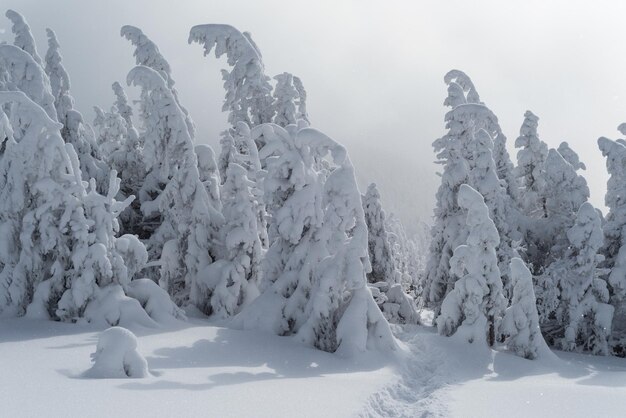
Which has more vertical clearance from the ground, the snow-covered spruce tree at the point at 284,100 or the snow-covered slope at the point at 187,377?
the snow-covered spruce tree at the point at 284,100

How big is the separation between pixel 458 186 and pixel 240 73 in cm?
1305

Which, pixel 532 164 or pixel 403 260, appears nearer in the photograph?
pixel 532 164

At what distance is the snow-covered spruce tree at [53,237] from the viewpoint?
1633 cm

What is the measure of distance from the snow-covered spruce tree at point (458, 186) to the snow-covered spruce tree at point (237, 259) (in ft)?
34.1

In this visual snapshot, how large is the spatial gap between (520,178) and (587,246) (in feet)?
28.4

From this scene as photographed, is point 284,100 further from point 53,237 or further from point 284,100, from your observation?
point 53,237

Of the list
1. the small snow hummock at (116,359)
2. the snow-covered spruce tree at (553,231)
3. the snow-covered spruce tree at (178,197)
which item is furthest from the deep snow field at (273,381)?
the snow-covered spruce tree at (178,197)

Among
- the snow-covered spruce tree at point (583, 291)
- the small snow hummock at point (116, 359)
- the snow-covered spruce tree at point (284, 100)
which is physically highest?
the snow-covered spruce tree at point (284, 100)

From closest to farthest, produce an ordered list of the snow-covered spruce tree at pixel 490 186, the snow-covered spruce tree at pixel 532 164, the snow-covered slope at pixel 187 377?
1. the snow-covered slope at pixel 187 377
2. the snow-covered spruce tree at pixel 490 186
3. the snow-covered spruce tree at pixel 532 164

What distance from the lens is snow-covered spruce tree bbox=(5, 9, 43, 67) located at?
25.1 metres

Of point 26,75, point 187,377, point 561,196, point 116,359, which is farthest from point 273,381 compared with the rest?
point 561,196

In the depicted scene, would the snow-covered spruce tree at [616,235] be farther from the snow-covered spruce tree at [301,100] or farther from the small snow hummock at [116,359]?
the small snow hummock at [116,359]

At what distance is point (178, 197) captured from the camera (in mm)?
22266

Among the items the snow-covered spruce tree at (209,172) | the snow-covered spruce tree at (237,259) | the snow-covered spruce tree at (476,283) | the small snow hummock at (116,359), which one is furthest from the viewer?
the snow-covered spruce tree at (209,172)
